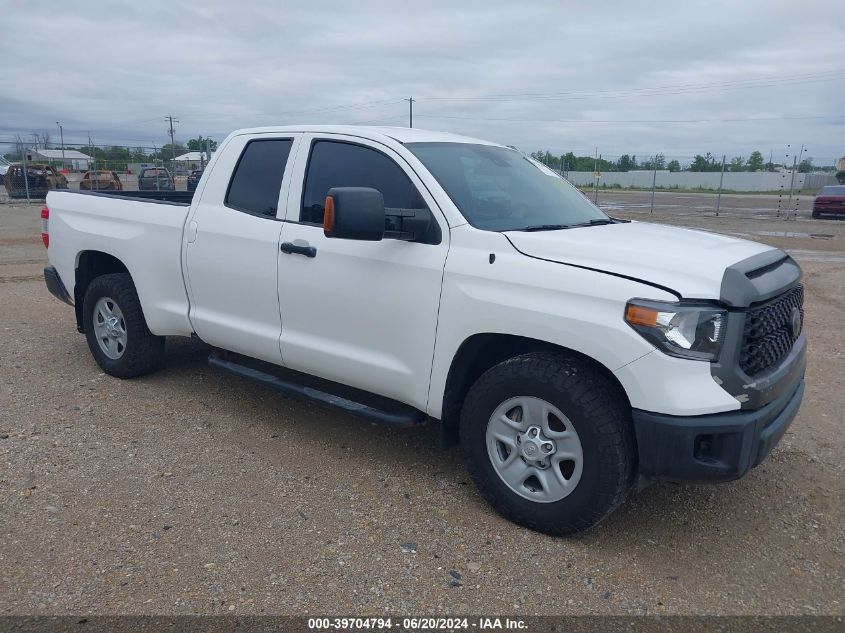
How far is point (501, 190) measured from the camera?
13.5 feet

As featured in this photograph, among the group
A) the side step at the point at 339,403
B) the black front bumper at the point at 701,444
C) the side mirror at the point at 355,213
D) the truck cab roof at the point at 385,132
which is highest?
the truck cab roof at the point at 385,132

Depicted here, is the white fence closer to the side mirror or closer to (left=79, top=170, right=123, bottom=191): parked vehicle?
(left=79, top=170, right=123, bottom=191): parked vehicle

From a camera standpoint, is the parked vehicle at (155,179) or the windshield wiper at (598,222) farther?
the parked vehicle at (155,179)

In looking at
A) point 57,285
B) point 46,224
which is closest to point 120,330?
point 57,285

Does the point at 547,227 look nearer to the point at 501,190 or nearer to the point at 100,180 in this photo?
the point at 501,190

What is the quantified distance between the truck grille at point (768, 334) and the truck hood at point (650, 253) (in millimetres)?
245

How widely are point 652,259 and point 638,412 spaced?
0.67 metres

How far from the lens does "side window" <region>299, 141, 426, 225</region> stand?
12.8 ft

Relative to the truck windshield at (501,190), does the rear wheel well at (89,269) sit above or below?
below

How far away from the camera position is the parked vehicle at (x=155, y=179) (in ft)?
85.9

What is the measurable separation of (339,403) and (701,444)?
1.93 meters

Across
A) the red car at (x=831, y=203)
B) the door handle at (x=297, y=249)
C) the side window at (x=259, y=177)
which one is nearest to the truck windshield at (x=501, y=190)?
the door handle at (x=297, y=249)

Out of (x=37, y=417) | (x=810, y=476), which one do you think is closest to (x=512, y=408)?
(x=810, y=476)

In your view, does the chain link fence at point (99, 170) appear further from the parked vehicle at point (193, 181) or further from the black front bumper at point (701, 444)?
the black front bumper at point (701, 444)
